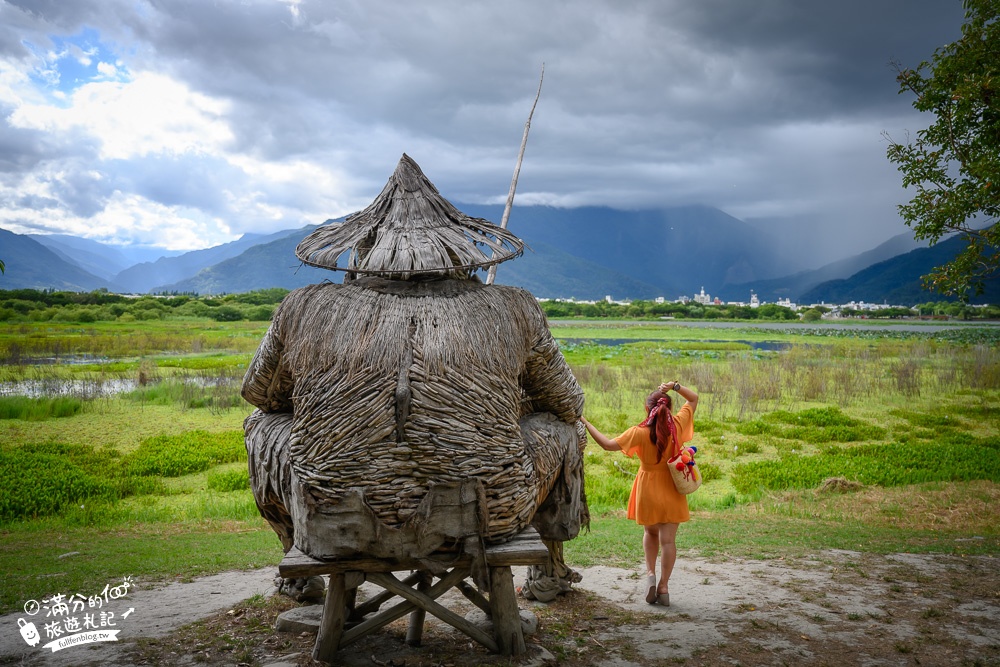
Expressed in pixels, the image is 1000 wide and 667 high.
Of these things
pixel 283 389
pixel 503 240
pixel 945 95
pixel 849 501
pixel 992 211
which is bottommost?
pixel 849 501

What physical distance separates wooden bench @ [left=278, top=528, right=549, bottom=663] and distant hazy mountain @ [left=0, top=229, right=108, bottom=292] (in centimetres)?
940

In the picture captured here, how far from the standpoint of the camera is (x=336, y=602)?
124 inches

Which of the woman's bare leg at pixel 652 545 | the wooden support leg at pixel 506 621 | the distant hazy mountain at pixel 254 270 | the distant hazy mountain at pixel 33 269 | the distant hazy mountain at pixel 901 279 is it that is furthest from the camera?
the distant hazy mountain at pixel 254 270

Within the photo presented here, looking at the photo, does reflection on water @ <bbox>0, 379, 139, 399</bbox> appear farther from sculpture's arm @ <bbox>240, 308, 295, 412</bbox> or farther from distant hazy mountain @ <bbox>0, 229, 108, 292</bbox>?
sculpture's arm @ <bbox>240, 308, 295, 412</bbox>

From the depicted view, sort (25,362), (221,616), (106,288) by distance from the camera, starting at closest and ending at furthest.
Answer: (221,616) < (25,362) < (106,288)

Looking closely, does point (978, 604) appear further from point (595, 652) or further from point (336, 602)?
point (336, 602)

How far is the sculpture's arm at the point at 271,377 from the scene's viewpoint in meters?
3.29

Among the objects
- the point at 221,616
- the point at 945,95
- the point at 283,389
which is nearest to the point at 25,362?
the point at 221,616

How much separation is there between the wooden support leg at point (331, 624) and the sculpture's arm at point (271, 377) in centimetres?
94

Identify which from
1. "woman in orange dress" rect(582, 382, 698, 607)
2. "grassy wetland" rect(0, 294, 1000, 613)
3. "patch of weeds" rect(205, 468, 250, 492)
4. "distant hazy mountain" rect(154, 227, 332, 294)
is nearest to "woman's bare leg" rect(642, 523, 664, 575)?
"woman in orange dress" rect(582, 382, 698, 607)

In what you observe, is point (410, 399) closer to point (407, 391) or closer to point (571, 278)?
point (407, 391)

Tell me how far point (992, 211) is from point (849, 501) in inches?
155

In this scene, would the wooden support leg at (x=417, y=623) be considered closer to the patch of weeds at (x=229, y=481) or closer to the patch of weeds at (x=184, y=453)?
the patch of weeds at (x=229, y=481)

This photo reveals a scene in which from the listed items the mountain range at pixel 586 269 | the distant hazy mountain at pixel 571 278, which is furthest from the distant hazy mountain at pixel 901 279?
the distant hazy mountain at pixel 571 278
